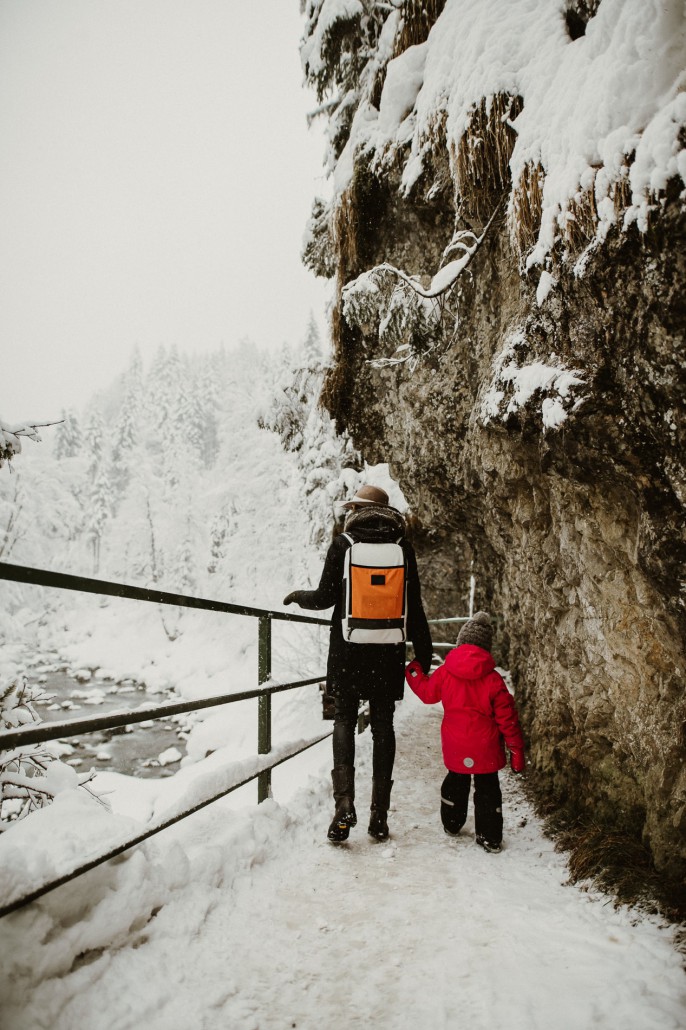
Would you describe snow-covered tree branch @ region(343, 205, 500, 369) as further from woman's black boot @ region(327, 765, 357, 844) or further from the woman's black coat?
woman's black boot @ region(327, 765, 357, 844)

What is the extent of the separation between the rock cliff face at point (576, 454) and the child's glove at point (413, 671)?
1035 millimetres

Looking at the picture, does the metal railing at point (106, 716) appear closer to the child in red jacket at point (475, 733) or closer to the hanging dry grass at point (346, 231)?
the child in red jacket at point (475, 733)

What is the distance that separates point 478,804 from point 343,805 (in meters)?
0.85

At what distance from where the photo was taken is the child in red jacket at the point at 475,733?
328 centimetres

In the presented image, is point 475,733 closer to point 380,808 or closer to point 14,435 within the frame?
point 380,808

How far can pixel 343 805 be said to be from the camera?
3125mm

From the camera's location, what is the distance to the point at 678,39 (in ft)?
6.97

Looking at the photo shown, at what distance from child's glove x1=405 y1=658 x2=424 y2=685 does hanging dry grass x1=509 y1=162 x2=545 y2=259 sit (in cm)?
269

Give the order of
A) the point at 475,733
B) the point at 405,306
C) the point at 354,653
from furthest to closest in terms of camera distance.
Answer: the point at 405,306 < the point at 475,733 < the point at 354,653

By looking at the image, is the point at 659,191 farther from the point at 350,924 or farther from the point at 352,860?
the point at 352,860

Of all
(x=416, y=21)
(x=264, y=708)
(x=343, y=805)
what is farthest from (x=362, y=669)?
(x=416, y=21)

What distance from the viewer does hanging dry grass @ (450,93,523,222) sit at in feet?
11.6

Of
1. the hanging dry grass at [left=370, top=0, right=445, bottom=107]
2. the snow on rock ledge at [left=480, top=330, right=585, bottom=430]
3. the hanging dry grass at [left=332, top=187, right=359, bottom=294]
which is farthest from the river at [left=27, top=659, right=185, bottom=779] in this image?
the hanging dry grass at [left=370, top=0, right=445, bottom=107]

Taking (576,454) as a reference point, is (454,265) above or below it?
above
